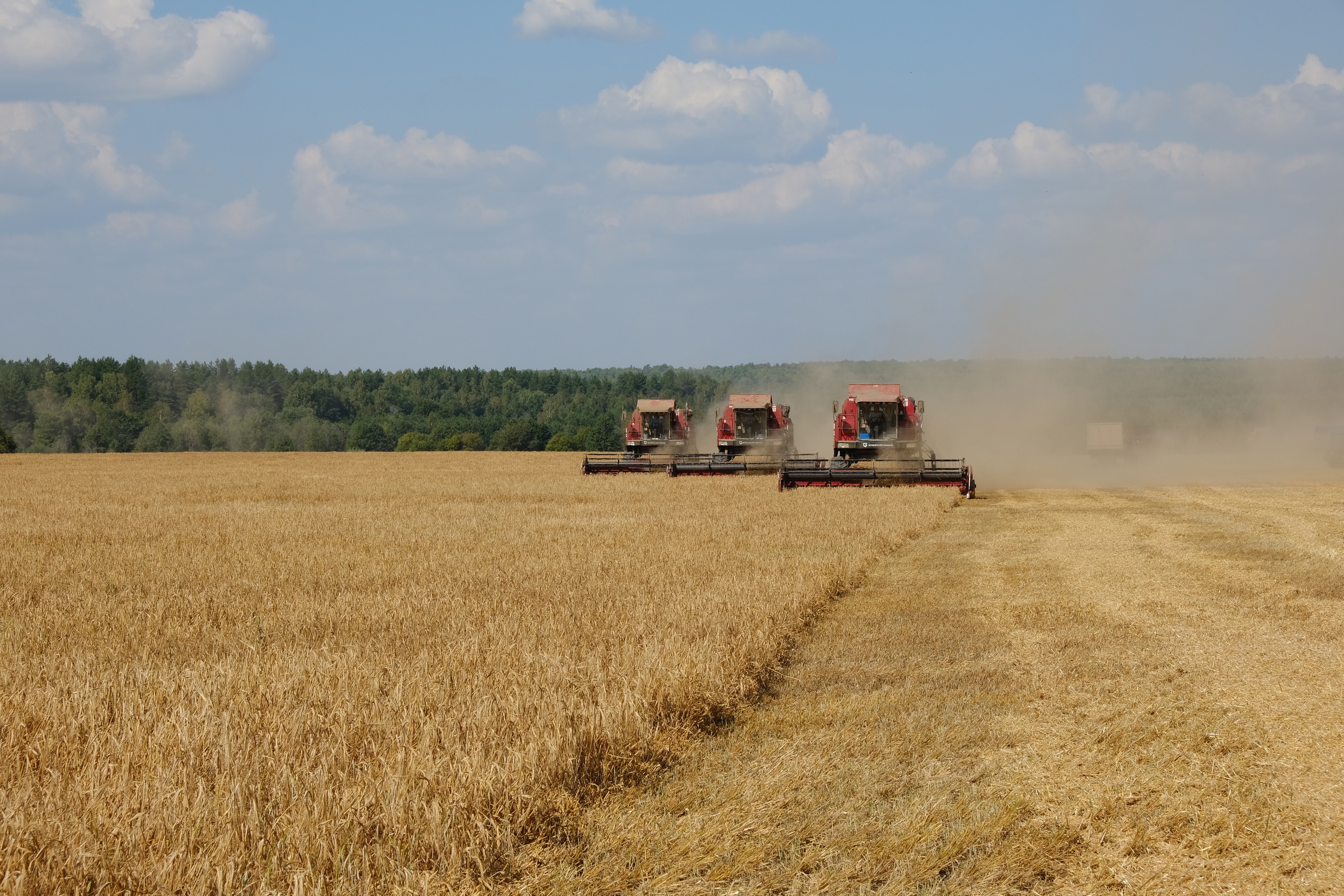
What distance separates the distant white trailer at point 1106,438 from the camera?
46.6 metres

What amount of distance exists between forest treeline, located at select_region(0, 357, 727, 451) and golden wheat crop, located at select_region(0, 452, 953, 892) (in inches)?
2564

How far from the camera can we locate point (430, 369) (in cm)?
17738

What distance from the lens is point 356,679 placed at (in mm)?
7207

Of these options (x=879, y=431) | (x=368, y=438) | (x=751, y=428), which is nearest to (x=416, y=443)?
(x=368, y=438)

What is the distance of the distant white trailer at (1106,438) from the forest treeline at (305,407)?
39.5m

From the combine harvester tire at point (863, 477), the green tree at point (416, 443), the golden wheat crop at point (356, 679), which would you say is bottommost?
the golden wheat crop at point (356, 679)

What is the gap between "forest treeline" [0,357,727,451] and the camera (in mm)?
101688

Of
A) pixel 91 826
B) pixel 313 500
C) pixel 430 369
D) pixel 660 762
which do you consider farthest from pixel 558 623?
pixel 430 369

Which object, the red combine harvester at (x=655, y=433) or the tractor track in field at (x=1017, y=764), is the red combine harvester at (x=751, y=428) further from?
the tractor track in field at (x=1017, y=764)

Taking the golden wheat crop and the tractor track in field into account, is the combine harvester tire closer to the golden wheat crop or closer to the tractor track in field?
the golden wheat crop

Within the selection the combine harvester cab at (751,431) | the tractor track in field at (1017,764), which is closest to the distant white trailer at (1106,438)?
the combine harvester cab at (751,431)

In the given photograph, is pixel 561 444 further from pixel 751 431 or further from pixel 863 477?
pixel 863 477

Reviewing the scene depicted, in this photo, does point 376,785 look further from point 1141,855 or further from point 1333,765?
point 1333,765

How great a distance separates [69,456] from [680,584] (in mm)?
62321
